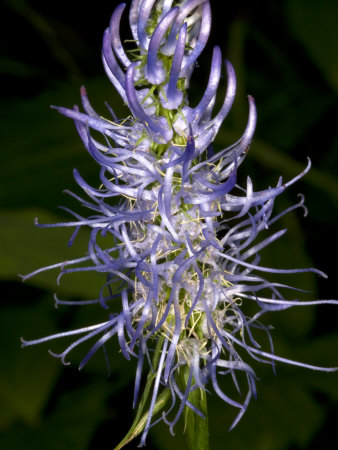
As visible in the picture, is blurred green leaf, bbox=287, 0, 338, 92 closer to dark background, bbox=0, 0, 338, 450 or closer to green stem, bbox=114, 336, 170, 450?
dark background, bbox=0, 0, 338, 450

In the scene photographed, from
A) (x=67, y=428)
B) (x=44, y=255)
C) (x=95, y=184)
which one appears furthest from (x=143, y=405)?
(x=95, y=184)

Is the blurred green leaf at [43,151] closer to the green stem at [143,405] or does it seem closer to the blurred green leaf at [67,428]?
the blurred green leaf at [67,428]

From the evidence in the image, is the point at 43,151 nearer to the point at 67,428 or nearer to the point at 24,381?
the point at 24,381

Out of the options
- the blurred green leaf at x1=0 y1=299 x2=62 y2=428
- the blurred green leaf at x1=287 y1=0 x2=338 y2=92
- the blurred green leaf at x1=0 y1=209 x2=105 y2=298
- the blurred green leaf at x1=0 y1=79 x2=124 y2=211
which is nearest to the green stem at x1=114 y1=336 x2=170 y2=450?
the blurred green leaf at x1=0 y1=209 x2=105 y2=298

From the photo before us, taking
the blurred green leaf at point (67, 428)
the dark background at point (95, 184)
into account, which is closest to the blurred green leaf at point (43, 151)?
the dark background at point (95, 184)

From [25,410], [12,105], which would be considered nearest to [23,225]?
[25,410]

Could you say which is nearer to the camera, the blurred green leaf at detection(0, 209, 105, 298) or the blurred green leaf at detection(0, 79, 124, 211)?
the blurred green leaf at detection(0, 209, 105, 298)

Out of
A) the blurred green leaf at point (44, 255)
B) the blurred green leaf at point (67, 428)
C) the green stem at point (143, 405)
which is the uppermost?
the green stem at point (143, 405)

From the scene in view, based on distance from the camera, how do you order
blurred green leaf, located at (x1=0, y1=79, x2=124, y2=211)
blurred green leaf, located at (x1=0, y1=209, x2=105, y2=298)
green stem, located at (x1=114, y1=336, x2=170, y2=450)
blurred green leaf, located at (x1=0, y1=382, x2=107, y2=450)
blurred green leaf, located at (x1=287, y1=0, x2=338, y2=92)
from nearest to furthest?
green stem, located at (x1=114, y1=336, x2=170, y2=450), blurred green leaf, located at (x1=0, y1=209, x2=105, y2=298), blurred green leaf, located at (x1=0, y1=382, x2=107, y2=450), blurred green leaf, located at (x1=287, y1=0, x2=338, y2=92), blurred green leaf, located at (x1=0, y1=79, x2=124, y2=211)

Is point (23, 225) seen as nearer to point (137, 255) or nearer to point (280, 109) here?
point (137, 255)
